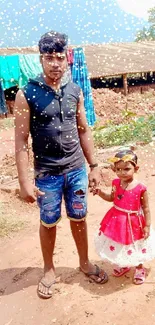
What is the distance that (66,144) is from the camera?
2.74 meters

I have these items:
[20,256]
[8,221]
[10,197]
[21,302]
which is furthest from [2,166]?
[21,302]

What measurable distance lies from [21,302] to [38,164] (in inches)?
45.3

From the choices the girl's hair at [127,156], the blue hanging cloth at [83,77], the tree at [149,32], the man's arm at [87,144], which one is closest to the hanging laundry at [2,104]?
the blue hanging cloth at [83,77]

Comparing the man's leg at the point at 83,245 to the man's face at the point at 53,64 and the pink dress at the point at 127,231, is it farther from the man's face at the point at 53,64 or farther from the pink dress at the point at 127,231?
the man's face at the point at 53,64

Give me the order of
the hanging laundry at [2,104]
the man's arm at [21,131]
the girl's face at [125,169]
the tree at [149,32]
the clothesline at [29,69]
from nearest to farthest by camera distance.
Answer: the man's arm at [21,131], the girl's face at [125,169], the clothesline at [29,69], the hanging laundry at [2,104], the tree at [149,32]

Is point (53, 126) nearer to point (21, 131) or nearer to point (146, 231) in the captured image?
point (21, 131)

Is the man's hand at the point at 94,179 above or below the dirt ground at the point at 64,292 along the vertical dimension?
above

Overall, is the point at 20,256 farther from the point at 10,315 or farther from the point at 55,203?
the point at 55,203

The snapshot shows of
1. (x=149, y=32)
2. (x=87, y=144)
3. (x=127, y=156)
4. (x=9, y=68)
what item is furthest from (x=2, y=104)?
(x=149, y=32)

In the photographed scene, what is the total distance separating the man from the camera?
258 cm

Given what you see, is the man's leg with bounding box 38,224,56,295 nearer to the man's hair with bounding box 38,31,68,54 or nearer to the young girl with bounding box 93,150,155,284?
the young girl with bounding box 93,150,155,284

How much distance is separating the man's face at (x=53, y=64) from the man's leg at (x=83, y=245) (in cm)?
119

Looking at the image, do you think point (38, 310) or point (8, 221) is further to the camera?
point (8, 221)

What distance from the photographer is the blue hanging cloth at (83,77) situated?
13016 mm
